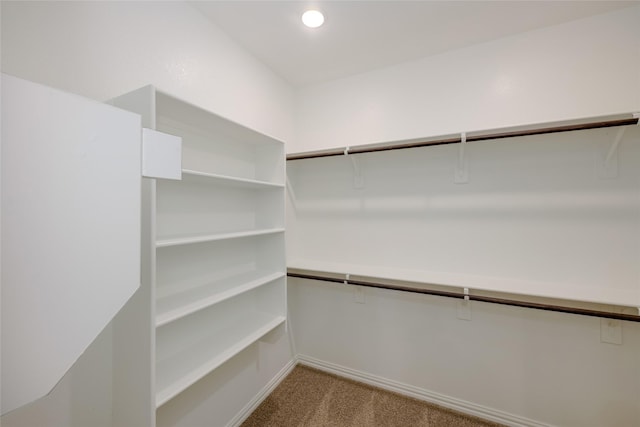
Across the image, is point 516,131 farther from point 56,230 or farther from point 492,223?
point 56,230

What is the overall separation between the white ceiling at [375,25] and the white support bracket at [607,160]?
29.7 inches

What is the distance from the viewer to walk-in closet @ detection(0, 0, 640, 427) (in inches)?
43.5

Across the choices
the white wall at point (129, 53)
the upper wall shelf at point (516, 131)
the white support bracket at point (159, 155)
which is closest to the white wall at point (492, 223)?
the upper wall shelf at point (516, 131)

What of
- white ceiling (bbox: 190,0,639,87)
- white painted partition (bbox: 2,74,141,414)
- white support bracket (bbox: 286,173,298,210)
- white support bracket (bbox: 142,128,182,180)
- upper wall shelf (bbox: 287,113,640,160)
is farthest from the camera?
white support bracket (bbox: 286,173,298,210)

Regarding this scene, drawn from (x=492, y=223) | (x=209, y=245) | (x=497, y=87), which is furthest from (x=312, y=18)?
(x=492, y=223)

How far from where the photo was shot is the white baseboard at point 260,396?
67.2 inches

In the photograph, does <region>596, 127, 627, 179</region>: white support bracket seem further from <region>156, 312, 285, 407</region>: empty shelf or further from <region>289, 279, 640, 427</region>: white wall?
<region>156, 312, 285, 407</region>: empty shelf

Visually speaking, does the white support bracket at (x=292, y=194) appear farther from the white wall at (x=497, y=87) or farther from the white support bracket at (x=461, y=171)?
the white support bracket at (x=461, y=171)

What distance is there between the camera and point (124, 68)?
1173mm

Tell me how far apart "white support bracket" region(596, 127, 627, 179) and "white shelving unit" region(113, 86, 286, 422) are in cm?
186

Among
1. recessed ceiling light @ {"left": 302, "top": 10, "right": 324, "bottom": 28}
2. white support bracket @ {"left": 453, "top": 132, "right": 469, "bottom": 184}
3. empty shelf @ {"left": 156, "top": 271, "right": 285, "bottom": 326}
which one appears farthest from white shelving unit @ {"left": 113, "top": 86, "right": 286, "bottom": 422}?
white support bracket @ {"left": 453, "top": 132, "right": 469, "bottom": 184}

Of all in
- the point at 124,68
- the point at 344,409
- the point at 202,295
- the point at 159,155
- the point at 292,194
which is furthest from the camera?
the point at 292,194

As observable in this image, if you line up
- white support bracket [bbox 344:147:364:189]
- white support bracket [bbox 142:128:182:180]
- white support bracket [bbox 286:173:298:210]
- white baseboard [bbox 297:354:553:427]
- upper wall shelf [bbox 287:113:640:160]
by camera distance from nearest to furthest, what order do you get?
1. white support bracket [bbox 142:128:182:180]
2. upper wall shelf [bbox 287:113:640:160]
3. white baseboard [bbox 297:354:553:427]
4. white support bracket [bbox 344:147:364:189]
5. white support bracket [bbox 286:173:298:210]

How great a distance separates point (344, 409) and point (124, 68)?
2323 mm
